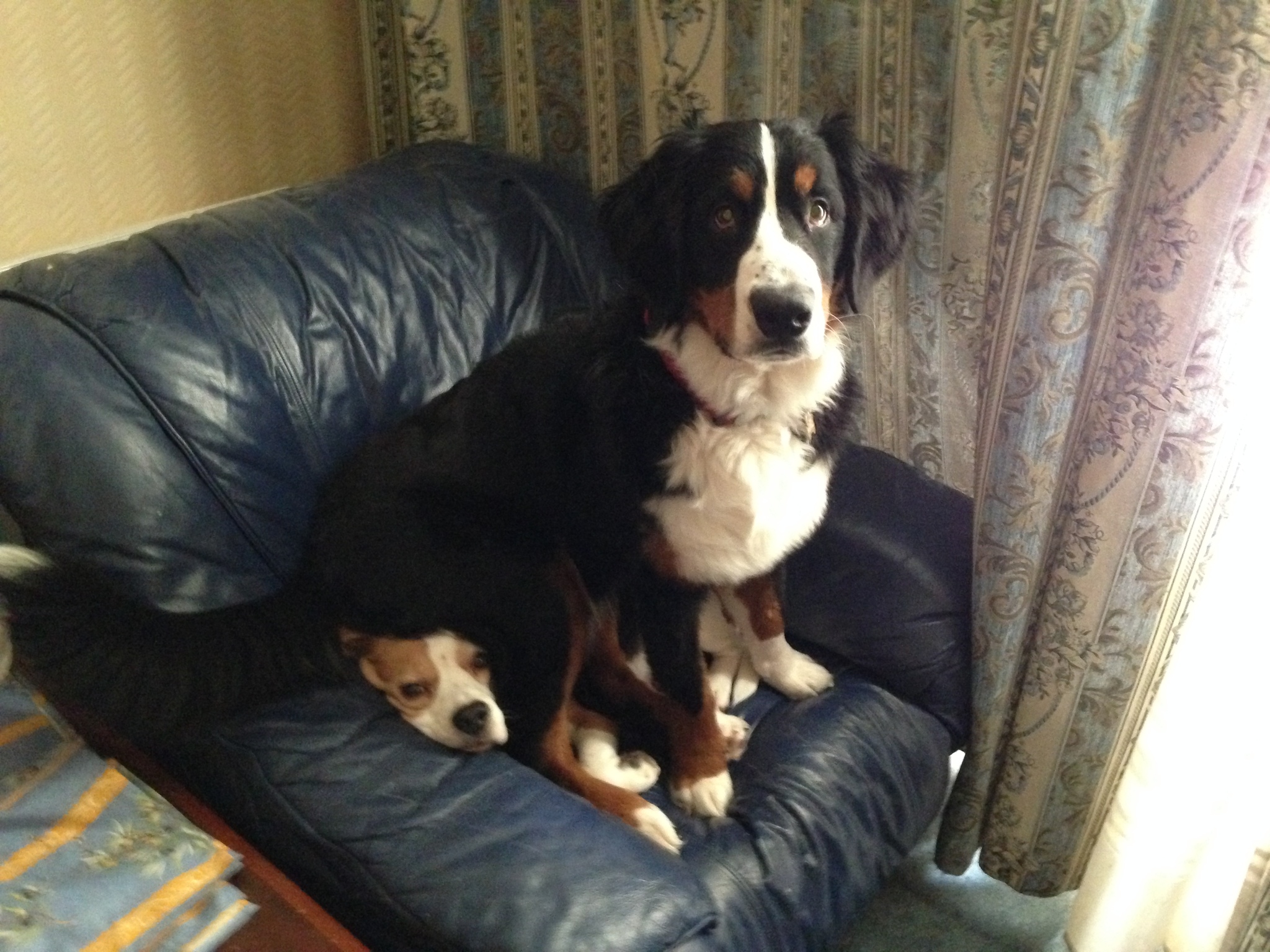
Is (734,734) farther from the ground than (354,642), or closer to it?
closer to it

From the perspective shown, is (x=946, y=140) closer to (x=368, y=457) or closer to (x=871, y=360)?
(x=871, y=360)

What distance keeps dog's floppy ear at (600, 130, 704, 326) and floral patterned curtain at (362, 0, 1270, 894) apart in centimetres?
24

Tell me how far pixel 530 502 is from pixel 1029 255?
78 centimetres

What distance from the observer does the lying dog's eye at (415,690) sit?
4.16ft

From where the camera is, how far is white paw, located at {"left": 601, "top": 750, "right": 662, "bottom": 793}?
141cm

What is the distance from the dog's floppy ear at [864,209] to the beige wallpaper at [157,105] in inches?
48.0

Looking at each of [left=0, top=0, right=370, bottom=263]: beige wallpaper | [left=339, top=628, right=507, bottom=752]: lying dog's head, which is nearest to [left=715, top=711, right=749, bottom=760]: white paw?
[left=339, top=628, right=507, bottom=752]: lying dog's head

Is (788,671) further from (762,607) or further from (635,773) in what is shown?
(635,773)

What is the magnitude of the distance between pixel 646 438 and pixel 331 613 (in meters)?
0.50

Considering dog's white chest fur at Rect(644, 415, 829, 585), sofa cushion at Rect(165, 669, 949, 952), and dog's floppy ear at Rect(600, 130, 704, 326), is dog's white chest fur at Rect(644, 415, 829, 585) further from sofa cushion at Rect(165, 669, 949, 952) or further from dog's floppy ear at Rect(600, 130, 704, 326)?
sofa cushion at Rect(165, 669, 949, 952)

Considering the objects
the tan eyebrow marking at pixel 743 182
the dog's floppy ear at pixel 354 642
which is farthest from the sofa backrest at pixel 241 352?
the tan eyebrow marking at pixel 743 182

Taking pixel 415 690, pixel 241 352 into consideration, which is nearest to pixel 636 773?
pixel 415 690

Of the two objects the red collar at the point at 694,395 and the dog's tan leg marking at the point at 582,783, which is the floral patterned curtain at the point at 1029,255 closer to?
the red collar at the point at 694,395

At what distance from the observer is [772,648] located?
5.18ft
